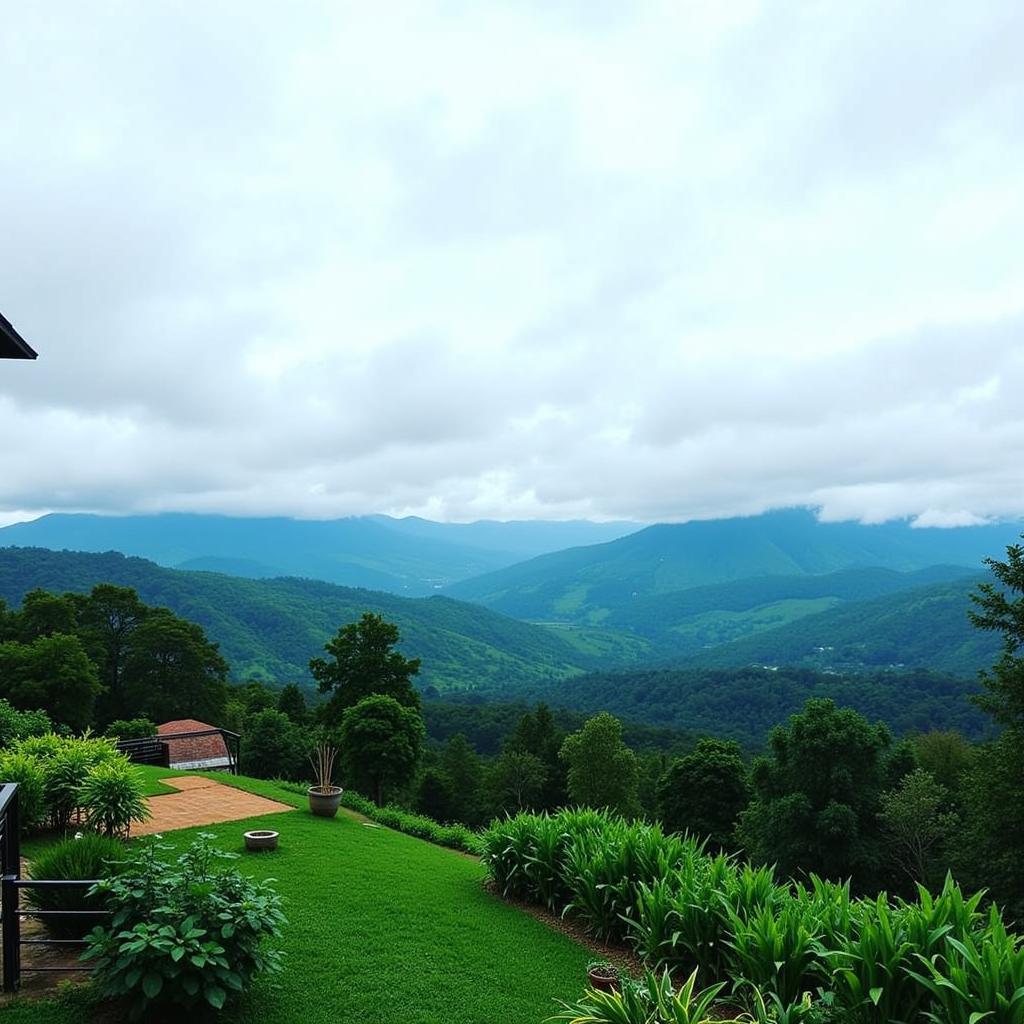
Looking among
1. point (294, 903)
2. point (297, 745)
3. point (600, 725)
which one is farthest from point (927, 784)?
point (297, 745)

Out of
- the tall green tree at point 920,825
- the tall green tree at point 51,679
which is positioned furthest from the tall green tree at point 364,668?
the tall green tree at point 920,825

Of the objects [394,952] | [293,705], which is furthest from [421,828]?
[293,705]

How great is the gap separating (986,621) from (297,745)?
30.5 meters

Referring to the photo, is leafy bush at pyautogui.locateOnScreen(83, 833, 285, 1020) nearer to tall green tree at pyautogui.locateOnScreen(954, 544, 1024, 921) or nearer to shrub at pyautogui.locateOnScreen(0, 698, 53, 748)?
shrub at pyautogui.locateOnScreen(0, 698, 53, 748)

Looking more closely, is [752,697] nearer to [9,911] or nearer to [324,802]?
[324,802]

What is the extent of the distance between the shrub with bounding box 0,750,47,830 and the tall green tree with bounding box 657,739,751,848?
28887mm

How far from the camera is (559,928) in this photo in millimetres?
7695

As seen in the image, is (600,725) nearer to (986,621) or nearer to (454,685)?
(986,621)

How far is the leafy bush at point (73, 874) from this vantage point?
601 cm

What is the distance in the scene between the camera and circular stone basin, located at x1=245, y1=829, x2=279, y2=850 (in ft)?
32.5

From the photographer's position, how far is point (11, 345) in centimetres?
521

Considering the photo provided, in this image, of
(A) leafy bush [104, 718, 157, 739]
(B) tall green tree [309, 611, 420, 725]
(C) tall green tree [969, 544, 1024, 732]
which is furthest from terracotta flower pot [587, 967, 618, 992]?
(B) tall green tree [309, 611, 420, 725]

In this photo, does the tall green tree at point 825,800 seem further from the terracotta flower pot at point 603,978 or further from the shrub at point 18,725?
the shrub at point 18,725

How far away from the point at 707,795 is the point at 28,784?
2978 cm
